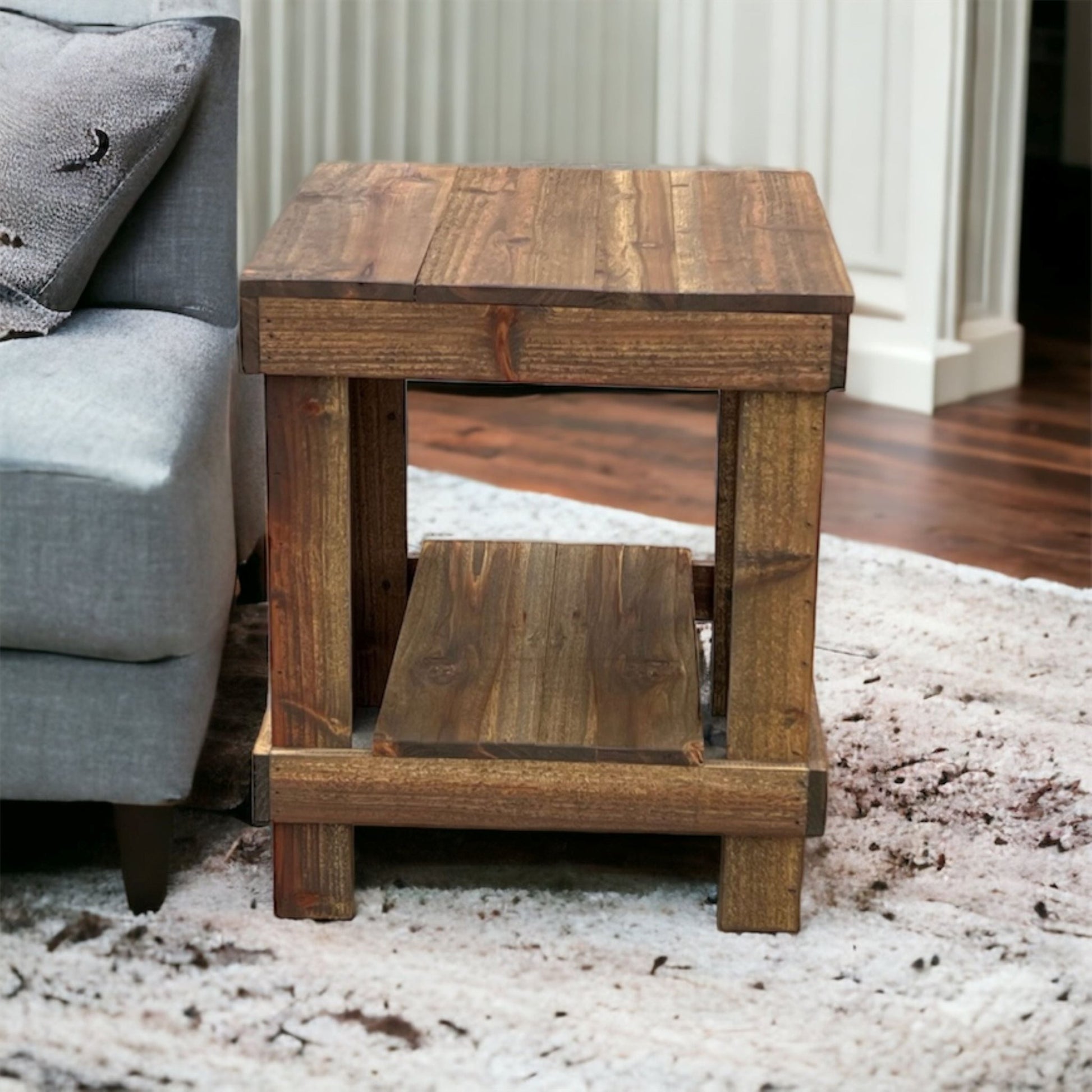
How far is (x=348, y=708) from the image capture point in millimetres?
1292

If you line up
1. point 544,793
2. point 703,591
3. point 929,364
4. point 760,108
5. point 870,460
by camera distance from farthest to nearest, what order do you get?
point 760,108, point 929,364, point 870,460, point 703,591, point 544,793

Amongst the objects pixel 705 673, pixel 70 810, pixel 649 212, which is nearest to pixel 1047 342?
pixel 705 673

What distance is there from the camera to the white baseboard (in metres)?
2.93

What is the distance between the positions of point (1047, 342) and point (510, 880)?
2255mm

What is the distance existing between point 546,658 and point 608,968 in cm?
27

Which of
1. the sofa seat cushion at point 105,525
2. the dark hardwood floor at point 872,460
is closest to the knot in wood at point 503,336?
the sofa seat cushion at point 105,525

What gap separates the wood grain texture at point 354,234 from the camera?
3.89 ft

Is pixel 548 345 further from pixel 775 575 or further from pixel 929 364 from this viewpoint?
pixel 929 364

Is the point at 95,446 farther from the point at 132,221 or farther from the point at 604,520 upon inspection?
the point at 604,520

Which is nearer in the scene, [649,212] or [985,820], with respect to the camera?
[649,212]

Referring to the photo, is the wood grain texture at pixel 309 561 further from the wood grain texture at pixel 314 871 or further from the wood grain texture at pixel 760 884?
the wood grain texture at pixel 760 884

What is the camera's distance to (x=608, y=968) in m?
1.27

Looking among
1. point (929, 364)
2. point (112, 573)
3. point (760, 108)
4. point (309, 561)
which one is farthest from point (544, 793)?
point (760, 108)

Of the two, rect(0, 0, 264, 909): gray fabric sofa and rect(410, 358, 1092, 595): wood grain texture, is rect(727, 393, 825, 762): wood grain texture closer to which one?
rect(0, 0, 264, 909): gray fabric sofa
